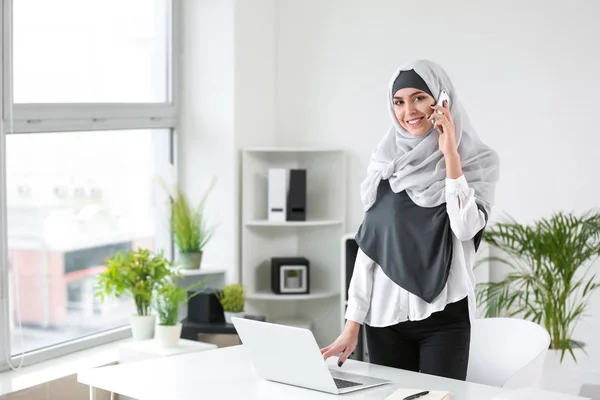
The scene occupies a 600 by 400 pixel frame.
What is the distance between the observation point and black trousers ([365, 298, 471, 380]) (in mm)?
2598

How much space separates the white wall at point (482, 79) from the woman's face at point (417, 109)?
198 cm

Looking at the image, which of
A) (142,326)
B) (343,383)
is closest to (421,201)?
(343,383)

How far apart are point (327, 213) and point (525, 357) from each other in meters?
2.35

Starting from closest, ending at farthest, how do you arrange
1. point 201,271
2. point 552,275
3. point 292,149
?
point 552,275, point 201,271, point 292,149

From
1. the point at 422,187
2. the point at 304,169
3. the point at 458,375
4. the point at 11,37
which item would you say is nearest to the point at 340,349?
the point at 458,375

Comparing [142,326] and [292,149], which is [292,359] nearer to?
[142,326]

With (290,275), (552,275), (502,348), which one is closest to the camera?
(502,348)

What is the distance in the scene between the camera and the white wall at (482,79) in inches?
173

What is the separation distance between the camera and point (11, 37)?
379 centimetres

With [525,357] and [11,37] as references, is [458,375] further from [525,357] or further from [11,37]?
[11,37]

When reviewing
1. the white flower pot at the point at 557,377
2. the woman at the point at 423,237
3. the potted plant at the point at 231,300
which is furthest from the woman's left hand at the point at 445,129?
the potted plant at the point at 231,300

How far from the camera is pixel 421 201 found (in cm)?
264

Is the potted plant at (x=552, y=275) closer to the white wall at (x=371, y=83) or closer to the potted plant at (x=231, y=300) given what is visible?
the white wall at (x=371, y=83)

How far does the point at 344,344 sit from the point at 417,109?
0.72m
